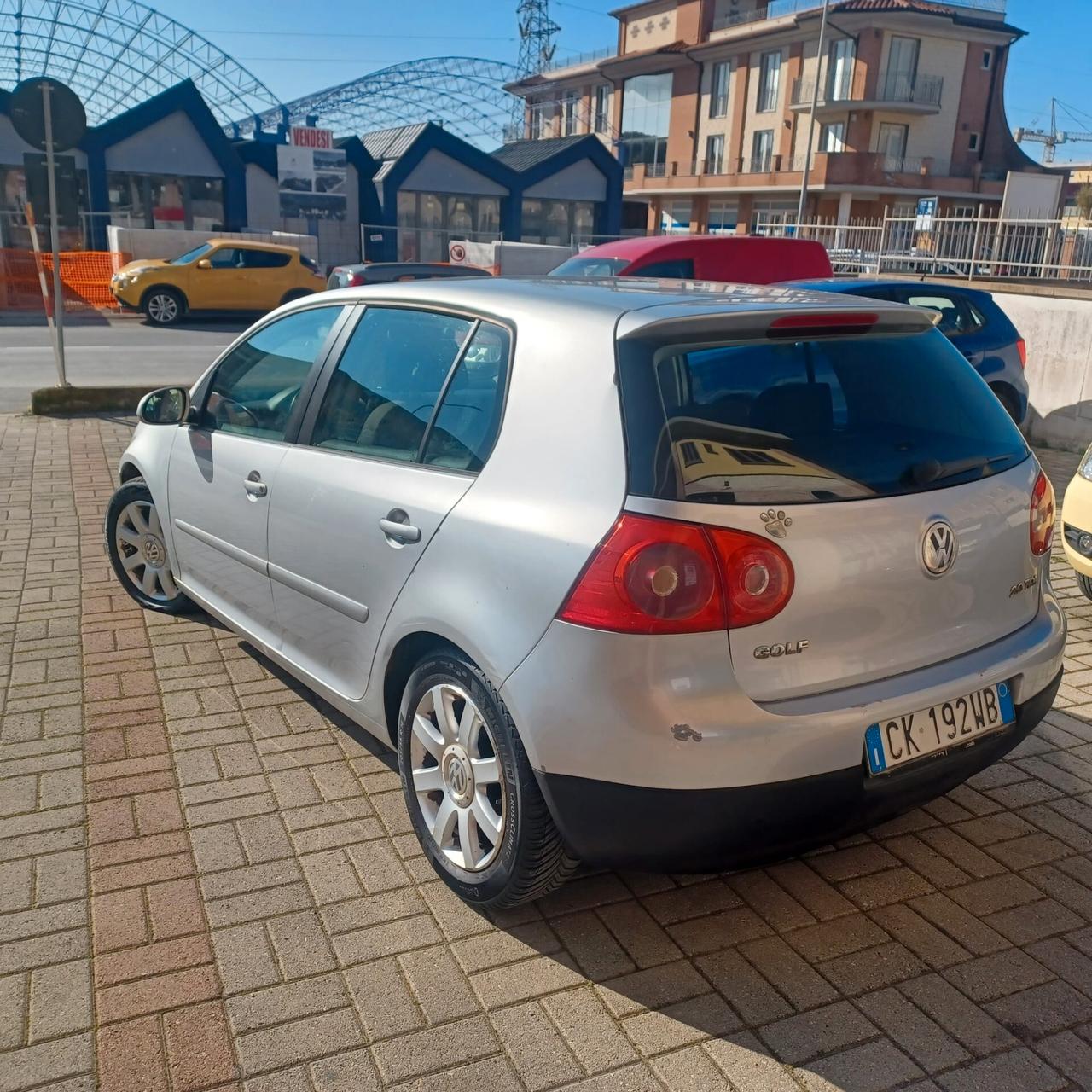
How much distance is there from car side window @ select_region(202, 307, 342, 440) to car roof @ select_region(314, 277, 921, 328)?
0.95 ft

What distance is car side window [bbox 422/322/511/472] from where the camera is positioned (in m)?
2.92

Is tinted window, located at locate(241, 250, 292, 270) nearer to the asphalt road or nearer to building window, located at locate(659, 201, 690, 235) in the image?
the asphalt road

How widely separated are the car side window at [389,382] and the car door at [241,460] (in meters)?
0.20

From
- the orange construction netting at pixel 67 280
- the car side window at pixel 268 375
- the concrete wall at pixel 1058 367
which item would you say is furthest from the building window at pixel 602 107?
the car side window at pixel 268 375

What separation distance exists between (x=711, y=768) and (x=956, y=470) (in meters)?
1.10

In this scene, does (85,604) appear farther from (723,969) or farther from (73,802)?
(723,969)

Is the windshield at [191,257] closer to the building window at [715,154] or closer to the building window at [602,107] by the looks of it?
the building window at [715,154]

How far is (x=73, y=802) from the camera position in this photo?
3488mm

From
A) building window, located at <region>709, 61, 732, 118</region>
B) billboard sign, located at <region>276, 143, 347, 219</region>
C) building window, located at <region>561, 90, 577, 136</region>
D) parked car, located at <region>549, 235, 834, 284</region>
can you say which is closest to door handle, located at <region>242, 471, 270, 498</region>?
parked car, located at <region>549, 235, 834, 284</region>

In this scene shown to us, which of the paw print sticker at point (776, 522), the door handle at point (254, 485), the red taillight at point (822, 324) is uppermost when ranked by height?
the red taillight at point (822, 324)

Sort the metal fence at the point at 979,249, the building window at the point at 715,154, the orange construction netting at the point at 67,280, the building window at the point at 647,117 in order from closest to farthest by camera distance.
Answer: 1. the metal fence at the point at 979,249
2. the orange construction netting at the point at 67,280
3. the building window at the point at 715,154
4. the building window at the point at 647,117

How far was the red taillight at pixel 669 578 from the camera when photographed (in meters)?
2.41

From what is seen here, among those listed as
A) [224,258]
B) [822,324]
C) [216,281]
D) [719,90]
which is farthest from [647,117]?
[822,324]

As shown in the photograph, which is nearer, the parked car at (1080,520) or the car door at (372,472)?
the car door at (372,472)
